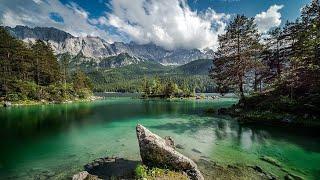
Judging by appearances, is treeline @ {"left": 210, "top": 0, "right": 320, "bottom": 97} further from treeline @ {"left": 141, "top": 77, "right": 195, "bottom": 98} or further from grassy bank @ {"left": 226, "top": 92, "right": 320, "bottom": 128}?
treeline @ {"left": 141, "top": 77, "right": 195, "bottom": 98}

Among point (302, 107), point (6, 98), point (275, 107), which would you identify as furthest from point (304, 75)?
point (6, 98)

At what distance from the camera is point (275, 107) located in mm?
37812

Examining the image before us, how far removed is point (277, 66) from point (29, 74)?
303ft

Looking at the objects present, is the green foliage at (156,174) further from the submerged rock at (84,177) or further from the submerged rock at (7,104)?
the submerged rock at (7,104)

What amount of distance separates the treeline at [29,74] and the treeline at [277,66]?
66.1 metres

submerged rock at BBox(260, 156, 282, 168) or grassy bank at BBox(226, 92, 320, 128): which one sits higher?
grassy bank at BBox(226, 92, 320, 128)

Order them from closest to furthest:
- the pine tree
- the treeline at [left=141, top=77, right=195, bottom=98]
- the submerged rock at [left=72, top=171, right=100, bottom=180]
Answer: the submerged rock at [left=72, top=171, right=100, bottom=180] < the pine tree < the treeline at [left=141, top=77, right=195, bottom=98]

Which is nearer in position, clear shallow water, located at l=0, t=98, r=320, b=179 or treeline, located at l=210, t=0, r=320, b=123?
clear shallow water, located at l=0, t=98, r=320, b=179

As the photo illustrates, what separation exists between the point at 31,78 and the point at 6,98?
87.4 ft

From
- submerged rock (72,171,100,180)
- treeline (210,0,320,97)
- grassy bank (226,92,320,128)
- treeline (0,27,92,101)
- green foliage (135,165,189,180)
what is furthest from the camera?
treeline (0,27,92,101)

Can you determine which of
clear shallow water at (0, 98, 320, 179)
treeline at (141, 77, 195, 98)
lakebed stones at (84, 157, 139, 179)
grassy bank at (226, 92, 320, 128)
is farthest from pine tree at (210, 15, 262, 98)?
treeline at (141, 77, 195, 98)

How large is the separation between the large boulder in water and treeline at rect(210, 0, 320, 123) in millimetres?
24844

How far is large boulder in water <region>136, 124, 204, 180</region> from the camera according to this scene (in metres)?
13.7

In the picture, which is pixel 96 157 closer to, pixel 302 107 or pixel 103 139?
pixel 103 139
